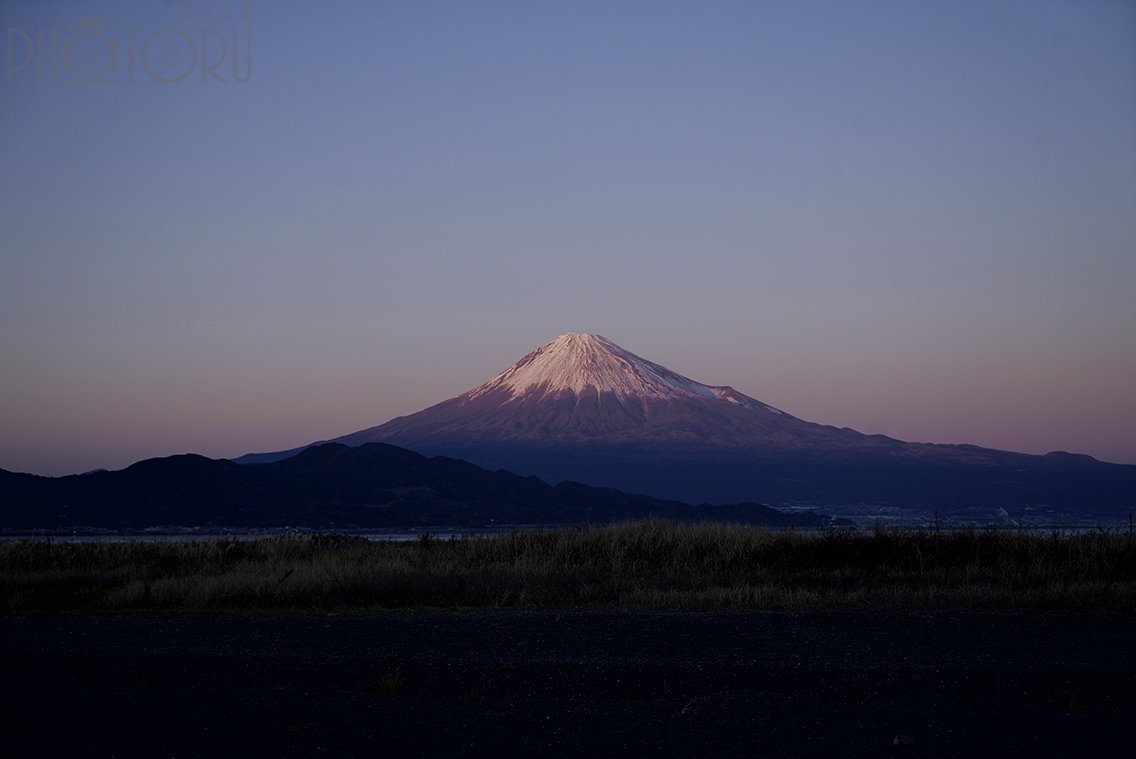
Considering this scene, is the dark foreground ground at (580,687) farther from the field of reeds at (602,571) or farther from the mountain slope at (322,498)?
the mountain slope at (322,498)

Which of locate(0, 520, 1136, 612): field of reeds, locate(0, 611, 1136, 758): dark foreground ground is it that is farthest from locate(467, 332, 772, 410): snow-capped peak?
locate(0, 611, 1136, 758): dark foreground ground

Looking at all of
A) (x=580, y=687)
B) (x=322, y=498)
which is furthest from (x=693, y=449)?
(x=580, y=687)

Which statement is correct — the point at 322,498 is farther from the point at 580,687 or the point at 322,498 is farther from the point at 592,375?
the point at 580,687

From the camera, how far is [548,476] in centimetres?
10125

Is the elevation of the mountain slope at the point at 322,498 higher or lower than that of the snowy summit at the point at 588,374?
lower

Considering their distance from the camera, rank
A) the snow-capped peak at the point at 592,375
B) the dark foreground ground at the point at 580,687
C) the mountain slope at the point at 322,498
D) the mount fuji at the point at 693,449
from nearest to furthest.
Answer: the dark foreground ground at the point at 580,687 → the mountain slope at the point at 322,498 → the mount fuji at the point at 693,449 → the snow-capped peak at the point at 592,375

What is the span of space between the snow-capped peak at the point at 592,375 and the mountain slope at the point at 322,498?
141ft

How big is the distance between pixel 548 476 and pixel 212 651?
3593 inches

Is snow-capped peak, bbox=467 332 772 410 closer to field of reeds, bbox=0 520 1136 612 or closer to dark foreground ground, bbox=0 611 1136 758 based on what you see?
field of reeds, bbox=0 520 1136 612

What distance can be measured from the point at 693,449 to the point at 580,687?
97819 mm

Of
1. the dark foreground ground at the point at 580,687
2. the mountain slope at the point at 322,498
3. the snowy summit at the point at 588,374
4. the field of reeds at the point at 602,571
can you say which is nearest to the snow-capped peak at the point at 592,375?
the snowy summit at the point at 588,374

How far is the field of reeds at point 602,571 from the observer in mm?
14219

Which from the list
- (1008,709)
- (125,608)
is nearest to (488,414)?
(125,608)

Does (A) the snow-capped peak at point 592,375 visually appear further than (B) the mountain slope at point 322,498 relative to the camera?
Yes
